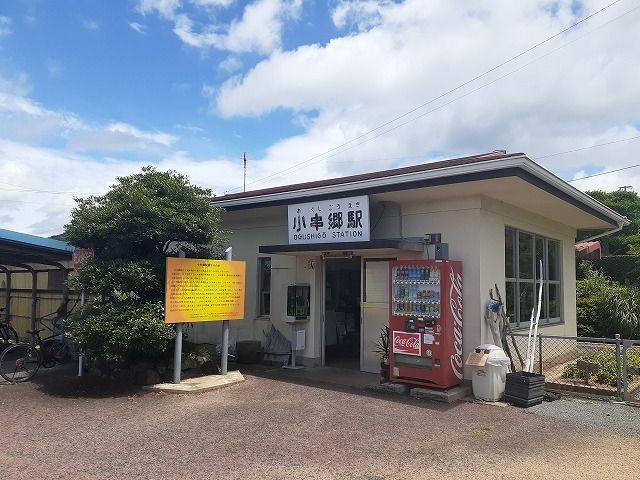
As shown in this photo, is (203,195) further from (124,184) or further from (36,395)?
(36,395)

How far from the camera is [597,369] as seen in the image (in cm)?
827

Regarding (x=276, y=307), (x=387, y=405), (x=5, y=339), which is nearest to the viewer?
(x=387, y=405)

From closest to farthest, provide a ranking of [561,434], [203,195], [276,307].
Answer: [561,434]
[203,195]
[276,307]

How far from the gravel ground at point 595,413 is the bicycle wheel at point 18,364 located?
7967mm

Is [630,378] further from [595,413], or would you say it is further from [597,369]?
[595,413]

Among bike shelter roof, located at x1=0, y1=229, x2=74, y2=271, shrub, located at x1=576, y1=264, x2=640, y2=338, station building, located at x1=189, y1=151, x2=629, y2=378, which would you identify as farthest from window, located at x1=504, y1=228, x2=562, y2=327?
bike shelter roof, located at x1=0, y1=229, x2=74, y2=271

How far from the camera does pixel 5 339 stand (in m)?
11.5

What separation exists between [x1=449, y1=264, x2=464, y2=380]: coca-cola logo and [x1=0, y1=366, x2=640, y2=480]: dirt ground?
941 millimetres

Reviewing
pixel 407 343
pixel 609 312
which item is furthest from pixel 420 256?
pixel 609 312

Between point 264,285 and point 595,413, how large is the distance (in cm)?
663

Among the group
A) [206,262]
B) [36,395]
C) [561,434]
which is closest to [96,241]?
[206,262]

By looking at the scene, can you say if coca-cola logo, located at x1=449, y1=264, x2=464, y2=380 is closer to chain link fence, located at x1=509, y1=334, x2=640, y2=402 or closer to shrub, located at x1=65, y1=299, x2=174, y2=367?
chain link fence, located at x1=509, y1=334, x2=640, y2=402

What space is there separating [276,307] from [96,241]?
3.81 m

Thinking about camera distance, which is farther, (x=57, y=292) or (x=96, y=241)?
(x=57, y=292)
